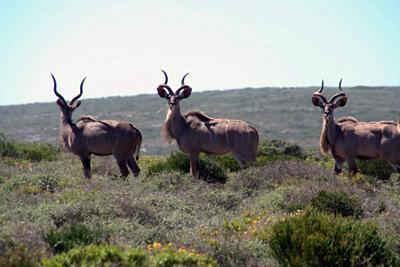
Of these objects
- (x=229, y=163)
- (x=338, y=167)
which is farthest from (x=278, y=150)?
(x=338, y=167)

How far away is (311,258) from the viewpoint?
7395mm

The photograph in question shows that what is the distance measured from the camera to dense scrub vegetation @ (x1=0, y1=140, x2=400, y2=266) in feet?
24.3

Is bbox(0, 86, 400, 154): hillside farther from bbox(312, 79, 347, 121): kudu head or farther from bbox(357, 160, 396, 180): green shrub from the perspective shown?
bbox(357, 160, 396, 180): green shrub

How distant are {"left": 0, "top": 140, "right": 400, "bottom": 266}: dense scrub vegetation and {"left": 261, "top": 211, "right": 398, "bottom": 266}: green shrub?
11 mm

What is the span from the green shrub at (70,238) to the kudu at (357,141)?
9.28 m

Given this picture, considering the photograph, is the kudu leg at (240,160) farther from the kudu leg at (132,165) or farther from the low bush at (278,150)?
the low bush at (278,150)

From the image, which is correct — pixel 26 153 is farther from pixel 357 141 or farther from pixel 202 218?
pixel 202 218

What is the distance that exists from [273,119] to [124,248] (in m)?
61.0

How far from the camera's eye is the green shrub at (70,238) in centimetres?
774

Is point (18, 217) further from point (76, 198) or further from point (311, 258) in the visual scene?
point (311, 258)

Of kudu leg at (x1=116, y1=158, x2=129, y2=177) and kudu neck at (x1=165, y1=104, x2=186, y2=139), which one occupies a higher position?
kudu neck at (x1=165, y1=104, x2=186, y2=139)

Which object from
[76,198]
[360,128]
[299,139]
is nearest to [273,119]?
[299,139]

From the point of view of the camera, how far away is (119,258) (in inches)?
274

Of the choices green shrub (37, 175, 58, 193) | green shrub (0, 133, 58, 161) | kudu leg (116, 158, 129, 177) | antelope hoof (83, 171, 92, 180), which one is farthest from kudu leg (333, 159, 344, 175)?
green shrub (0, 133, 58, 161)
